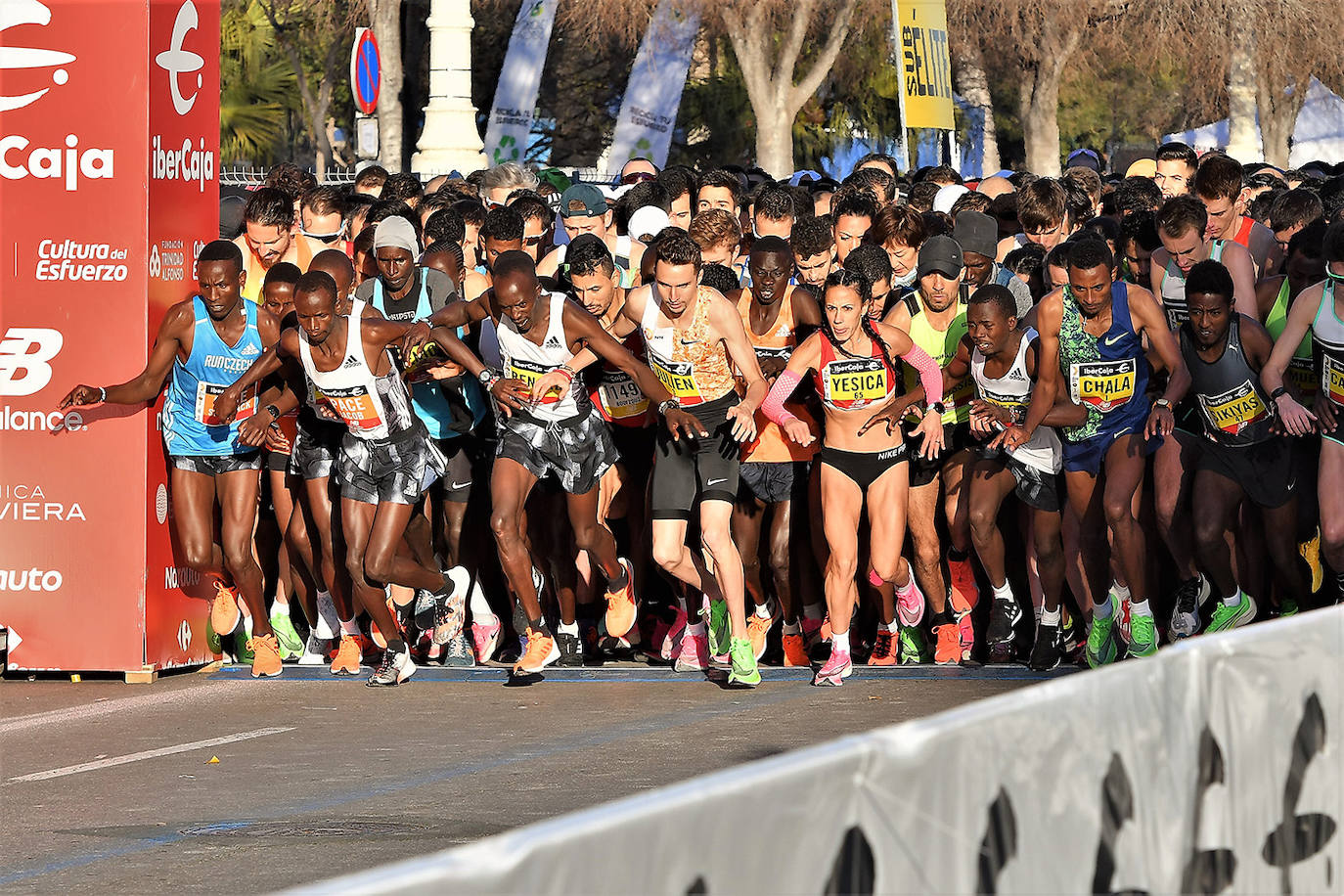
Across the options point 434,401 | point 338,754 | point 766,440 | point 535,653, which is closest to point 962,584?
point 766,440

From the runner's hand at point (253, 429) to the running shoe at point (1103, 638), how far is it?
3.98m

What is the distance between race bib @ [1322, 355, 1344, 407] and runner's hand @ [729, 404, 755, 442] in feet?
8.38

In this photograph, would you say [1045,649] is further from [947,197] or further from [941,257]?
[947,197]

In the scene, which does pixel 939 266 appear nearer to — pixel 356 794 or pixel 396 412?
pixel 396 412

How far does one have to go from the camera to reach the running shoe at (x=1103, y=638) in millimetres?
9477

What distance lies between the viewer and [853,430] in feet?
29.7

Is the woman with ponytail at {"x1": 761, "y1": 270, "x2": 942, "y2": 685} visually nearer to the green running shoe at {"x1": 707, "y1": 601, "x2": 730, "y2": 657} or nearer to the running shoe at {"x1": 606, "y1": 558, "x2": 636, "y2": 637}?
the green running shoe at {"x1": 707, "y1": 601, "x2": 730, "y2": 657}

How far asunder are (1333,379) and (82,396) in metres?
5.64

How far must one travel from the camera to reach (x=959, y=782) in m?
3.62

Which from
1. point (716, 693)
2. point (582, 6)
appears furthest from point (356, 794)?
point (582, 6)

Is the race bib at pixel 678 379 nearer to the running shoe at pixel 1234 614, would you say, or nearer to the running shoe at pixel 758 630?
the running shoe at pixel 758 630

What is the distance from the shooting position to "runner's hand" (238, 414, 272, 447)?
925 cm

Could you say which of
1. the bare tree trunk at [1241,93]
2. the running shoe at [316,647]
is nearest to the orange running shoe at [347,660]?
the running shoe at [316,647]

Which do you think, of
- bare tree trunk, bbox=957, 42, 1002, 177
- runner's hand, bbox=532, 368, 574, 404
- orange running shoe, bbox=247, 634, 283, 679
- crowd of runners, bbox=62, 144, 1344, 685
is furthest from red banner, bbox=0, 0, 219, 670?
bare tree trunk, bbox=957, 42, 1002, 177
